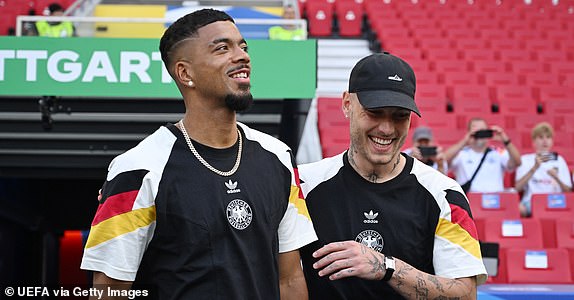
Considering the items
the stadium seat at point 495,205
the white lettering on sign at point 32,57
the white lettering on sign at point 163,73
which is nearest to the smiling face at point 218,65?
the white lettering on sign at point 163,73

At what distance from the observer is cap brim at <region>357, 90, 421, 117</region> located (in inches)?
96.7

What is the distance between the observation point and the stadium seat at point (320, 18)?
44.7 feet

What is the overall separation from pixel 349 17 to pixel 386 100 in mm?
11770

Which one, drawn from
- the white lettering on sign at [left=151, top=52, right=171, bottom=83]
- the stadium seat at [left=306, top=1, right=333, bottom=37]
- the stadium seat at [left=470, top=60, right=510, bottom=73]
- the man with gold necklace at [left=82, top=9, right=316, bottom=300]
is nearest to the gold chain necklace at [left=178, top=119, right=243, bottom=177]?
the man with gold necklace at [left=82, top=9, right=316, bottom=300]

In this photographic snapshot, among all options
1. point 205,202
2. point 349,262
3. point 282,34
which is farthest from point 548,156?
point 205,202

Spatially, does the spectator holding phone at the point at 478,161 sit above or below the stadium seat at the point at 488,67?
below

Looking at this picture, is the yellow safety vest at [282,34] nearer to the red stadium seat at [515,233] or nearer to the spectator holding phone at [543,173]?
the red stadium seat at [515,233]

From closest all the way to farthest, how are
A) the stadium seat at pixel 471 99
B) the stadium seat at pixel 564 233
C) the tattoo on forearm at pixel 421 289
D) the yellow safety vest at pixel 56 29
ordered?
the tattoo on forearm at pixel 421 289 < the stadium seat at pixel 564 233 < the yellow safety vest at pixel 56 29 < the stadium seat at pixel 471 99

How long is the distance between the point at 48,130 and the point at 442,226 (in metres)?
4.33

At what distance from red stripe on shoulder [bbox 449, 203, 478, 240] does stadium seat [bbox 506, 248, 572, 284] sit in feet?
11.0

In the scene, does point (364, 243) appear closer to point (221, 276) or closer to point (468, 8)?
point (221, 276)

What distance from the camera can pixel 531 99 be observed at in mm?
10797

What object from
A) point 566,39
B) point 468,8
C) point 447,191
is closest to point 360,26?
point 468,8

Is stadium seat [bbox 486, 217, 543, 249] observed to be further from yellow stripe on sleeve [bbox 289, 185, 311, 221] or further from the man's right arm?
the man's right arm
